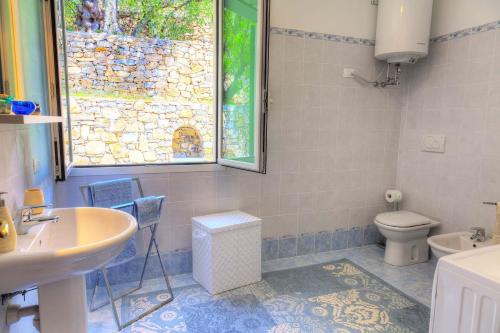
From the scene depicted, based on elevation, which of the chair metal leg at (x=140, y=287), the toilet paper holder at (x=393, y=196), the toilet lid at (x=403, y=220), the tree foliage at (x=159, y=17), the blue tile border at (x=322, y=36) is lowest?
the chair metal leg at (x=140, y=287)

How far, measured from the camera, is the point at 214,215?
8.87ft

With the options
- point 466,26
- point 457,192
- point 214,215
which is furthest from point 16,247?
point 466,26

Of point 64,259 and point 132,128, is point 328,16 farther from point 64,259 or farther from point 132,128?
point 64,259

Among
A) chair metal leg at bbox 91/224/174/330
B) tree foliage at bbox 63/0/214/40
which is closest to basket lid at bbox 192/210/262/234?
chair metal leg at bbox 91/224/174/330

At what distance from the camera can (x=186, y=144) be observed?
3.00 m

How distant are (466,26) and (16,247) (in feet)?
11.0

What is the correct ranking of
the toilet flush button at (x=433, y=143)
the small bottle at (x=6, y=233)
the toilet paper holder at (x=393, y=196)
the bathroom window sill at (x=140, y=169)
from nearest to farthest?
the small bottle at (x=6, y=233) < the bathroom window sill at (x=140, y=169) < the toilet flush button at (x=433, y=143) < the toilet paper holder at (x=393, y=196)

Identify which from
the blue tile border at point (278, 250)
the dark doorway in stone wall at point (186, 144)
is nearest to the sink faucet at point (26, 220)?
the blue tile border at point (278, 250)

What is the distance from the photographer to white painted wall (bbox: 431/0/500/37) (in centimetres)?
259

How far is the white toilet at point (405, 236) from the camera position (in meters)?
2.89

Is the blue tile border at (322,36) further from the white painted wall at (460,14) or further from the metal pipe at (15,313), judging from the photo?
the metal pipe at (15,313)

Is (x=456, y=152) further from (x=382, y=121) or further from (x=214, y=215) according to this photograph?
(x=214, y=215)

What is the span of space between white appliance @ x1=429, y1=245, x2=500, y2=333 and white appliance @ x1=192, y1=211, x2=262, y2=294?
1328 millimetres

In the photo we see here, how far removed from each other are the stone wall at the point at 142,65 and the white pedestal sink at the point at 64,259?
159 centimetres
